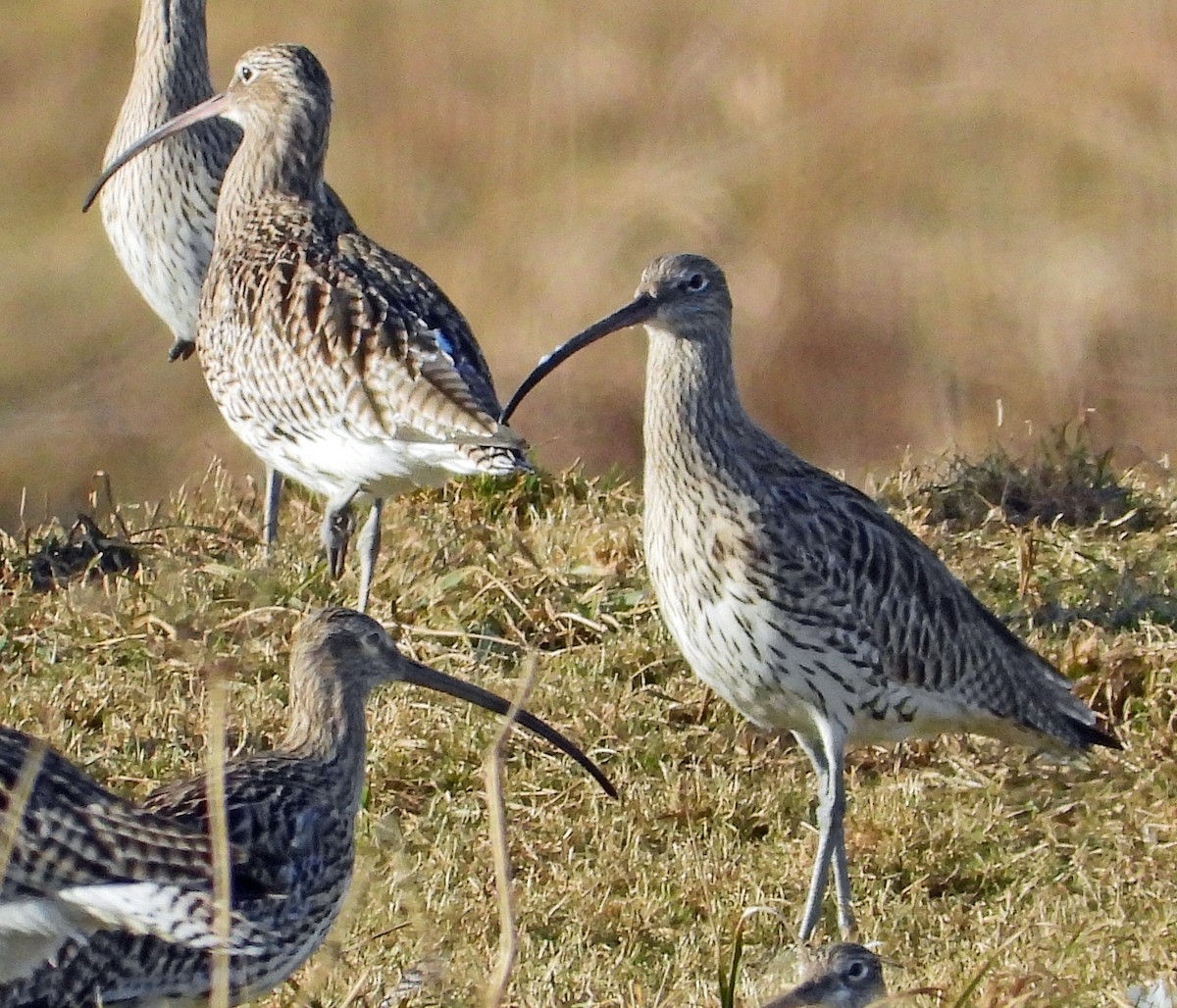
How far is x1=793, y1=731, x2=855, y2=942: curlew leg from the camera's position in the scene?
577 centimetres

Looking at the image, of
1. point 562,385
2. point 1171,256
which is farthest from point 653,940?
point 1171,256

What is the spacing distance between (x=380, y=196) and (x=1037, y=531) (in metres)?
7.02

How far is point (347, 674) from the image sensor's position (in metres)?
5.60

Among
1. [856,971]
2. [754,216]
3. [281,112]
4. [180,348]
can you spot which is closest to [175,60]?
[180,348]

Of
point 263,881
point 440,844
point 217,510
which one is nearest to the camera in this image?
point 263,881

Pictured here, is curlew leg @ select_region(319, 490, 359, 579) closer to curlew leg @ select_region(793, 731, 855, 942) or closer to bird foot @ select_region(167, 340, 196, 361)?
bird foot @ select_region(167, 340, 196, 361)

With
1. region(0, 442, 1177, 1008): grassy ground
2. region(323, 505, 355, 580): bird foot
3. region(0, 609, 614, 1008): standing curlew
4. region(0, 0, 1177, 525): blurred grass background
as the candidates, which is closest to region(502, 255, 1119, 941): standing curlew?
region(0, 442, 1177, 1008): grassy ground

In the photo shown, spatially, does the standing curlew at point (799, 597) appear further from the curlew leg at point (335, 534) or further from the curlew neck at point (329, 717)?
the curlew leg at point (335, 534)

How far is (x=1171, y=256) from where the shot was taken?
13859 mm

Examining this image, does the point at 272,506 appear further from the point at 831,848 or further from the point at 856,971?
the point at 856,971

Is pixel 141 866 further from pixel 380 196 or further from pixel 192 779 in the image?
pixel 380 196

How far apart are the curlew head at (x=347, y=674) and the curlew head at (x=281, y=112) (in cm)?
299

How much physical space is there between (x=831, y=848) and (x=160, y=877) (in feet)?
6.05

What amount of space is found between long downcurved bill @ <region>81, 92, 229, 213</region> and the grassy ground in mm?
1404
